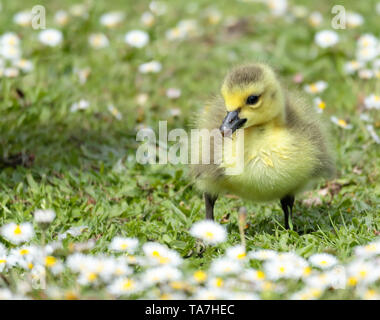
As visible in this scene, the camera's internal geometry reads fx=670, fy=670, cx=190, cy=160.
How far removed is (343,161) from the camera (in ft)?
14.4

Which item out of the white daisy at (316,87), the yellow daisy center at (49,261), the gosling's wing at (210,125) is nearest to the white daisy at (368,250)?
the gosling's wing at (210,125)

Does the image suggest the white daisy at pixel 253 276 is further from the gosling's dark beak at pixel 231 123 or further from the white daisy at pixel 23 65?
the white daisy at pixel 23 65

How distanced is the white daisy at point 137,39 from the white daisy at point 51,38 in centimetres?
60

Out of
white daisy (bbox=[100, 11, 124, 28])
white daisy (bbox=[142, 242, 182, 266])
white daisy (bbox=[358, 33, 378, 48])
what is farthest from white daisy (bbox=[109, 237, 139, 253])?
white daisy (bbox=[100, 11, 124, 28])

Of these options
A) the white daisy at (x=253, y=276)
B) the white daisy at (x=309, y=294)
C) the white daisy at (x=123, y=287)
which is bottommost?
the white daisy at (x=309, y=294)

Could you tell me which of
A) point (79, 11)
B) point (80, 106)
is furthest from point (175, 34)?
point (80, 106)

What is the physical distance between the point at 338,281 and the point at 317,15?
419 centimetres

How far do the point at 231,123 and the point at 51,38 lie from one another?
3066 mm

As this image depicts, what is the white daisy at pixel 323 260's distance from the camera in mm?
2906

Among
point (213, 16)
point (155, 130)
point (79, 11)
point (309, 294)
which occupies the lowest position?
point (309, 294)

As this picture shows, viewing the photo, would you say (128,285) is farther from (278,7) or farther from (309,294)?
(278,7)

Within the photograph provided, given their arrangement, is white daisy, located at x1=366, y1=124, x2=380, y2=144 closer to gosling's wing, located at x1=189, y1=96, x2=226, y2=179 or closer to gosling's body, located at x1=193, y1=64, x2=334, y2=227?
gosling's body, located at x1=193, y1=64, x2=334, y2=227

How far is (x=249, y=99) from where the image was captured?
3.20 metres

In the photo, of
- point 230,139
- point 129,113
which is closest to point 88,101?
point 129,113
